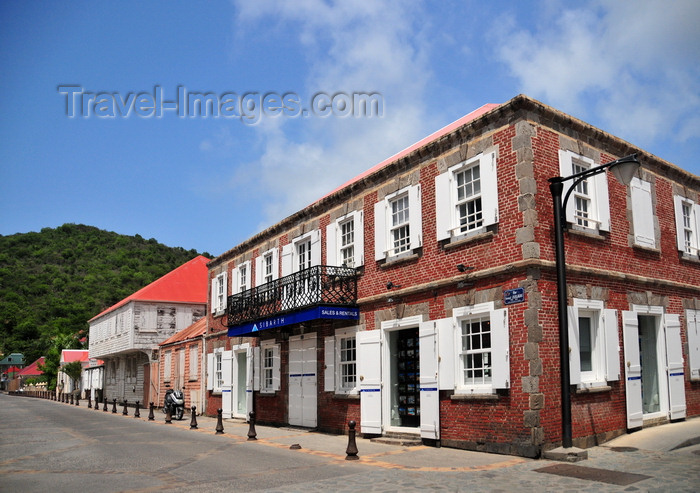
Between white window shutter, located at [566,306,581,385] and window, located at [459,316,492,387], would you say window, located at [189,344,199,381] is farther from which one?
white window shutter, located at [566,306,581,385]

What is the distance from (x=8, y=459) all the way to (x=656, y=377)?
47.3 ft

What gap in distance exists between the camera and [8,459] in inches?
509

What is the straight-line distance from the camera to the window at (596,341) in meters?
12.7

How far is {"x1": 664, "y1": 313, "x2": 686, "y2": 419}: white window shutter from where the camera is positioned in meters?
14.4

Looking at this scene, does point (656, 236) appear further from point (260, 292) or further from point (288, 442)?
point (260, 292)

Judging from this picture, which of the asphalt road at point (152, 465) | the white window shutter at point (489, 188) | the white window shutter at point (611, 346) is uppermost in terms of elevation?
the white window shutter at point (489, 188)

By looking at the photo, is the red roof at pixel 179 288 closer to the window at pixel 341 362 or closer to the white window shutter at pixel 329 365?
the white window shutter at pixel 329 365

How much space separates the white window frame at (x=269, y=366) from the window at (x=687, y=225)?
1255 centimetres

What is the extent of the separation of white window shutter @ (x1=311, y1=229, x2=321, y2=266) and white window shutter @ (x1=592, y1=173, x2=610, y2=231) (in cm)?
849

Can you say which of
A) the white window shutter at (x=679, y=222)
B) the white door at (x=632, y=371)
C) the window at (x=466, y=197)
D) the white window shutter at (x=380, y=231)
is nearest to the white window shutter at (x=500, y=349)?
the window at (x=466, y=197)

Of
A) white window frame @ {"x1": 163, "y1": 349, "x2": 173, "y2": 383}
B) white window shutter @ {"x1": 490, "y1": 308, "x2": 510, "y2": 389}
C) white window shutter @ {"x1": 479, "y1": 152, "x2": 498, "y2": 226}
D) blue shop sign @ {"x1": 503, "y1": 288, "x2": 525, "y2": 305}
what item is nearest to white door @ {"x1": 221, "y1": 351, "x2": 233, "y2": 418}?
white window frame @ {"x1": 163, "y1": 349, "x2": 173, "y2": 383}

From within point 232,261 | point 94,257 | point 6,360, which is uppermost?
point 94,257

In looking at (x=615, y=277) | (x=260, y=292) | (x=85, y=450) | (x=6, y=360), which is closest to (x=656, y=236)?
(x=615, y=277)

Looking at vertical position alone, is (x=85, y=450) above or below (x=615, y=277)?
below
